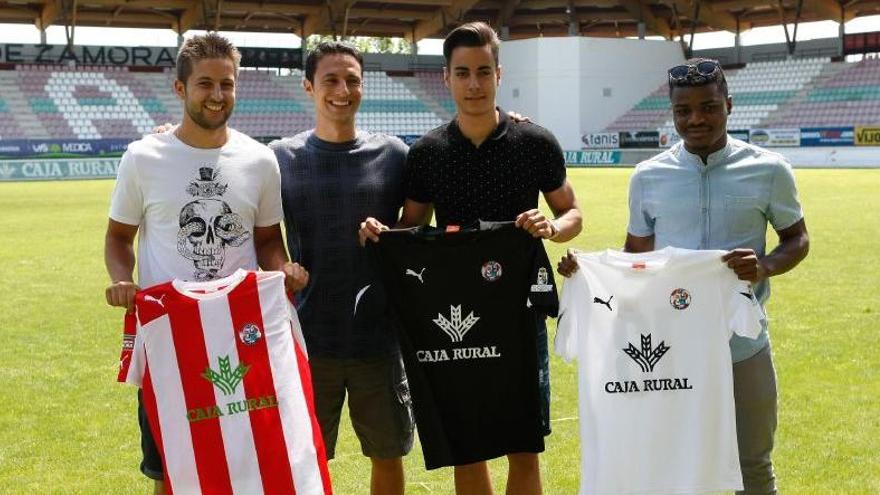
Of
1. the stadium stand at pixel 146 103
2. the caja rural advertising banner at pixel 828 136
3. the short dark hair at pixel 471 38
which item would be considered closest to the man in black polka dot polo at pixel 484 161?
the short dark hair at pixel 471 38

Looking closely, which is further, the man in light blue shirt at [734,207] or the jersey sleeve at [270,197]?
the jersey sleeve at [270,197]

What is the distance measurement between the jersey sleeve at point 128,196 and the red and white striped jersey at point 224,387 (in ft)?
1.14

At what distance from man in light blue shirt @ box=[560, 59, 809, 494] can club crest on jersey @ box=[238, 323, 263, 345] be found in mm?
1158

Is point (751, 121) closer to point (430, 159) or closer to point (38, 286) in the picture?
point (38, 286)

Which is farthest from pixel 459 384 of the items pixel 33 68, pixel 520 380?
pixel 33 68

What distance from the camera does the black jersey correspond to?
3.68 m

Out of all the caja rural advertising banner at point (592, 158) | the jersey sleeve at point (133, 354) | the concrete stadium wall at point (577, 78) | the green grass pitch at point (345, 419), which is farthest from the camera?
the concrete stadium wall at point (577, 78)

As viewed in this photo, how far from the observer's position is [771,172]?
3.49 metres

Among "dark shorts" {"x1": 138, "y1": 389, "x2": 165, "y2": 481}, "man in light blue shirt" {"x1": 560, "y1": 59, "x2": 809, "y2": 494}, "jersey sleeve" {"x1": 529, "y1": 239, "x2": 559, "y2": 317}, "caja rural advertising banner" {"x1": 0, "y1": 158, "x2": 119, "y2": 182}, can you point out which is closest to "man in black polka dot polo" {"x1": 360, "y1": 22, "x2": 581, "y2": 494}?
"jersey sleeve" {"x1": 529, "y1": 239, "x2": 559, "y2": 317}

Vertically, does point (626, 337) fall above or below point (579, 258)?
below

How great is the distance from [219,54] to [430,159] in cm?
88

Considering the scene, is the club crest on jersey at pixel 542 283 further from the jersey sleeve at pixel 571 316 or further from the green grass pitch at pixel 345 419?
the green grass pitch at pixel 345 419

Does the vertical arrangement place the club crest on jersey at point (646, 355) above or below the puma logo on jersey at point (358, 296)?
below

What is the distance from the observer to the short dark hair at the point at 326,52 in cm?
395
